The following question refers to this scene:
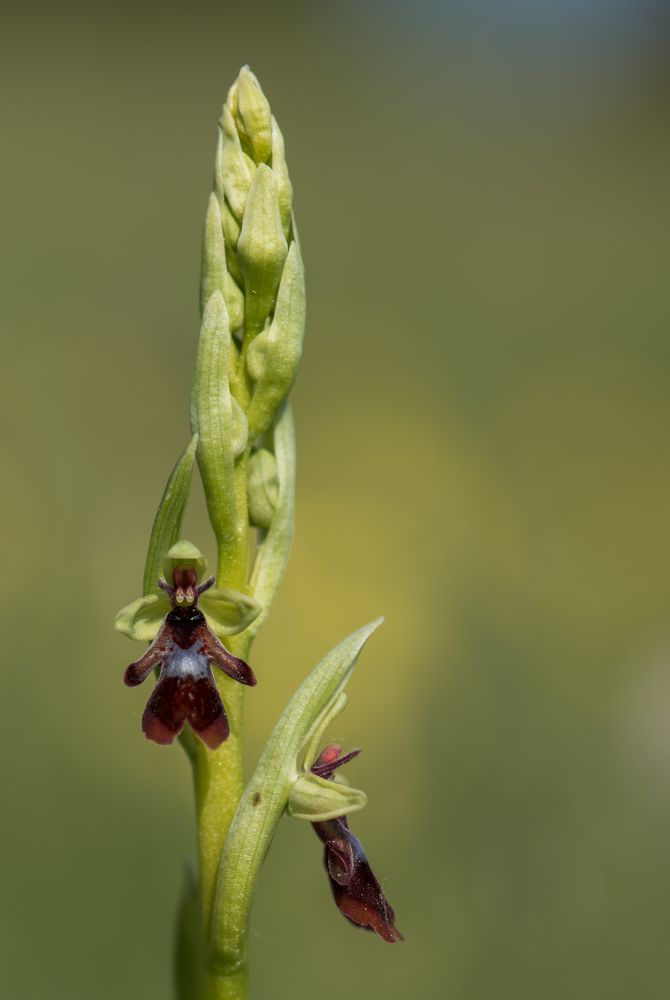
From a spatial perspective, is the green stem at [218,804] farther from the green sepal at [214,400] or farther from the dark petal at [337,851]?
the green sepal at [214,400]

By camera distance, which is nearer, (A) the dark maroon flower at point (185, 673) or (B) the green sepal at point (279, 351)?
(A) the dark maroon flower at point (185, 673)

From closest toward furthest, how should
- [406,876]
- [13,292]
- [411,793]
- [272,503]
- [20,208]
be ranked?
[272,503] < [406,876] < [411,793] < [13,292] < [20,208]

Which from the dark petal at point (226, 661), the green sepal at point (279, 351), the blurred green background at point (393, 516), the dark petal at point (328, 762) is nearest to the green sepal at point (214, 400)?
the green sepal at point (279, 351)

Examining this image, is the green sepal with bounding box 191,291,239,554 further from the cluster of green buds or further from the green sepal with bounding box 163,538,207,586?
the green sepal with bounding box 163,538,207,586

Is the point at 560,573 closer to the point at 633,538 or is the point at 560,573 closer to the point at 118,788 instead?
the point at 633,538

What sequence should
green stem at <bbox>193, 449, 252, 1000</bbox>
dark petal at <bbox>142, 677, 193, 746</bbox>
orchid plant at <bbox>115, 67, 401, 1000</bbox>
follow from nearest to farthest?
dark petal at <bbox>142, 677, 193, 746</bbox> → orchid plant at <bbox>115, 67, 401, 1000</bbox> → green stem at <bbox>193, 449, 252, 1000</bbox>

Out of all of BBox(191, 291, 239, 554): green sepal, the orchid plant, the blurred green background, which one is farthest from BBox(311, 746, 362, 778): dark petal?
→ the blurred green background

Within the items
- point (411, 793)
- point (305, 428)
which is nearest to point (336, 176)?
point (305, 428)
